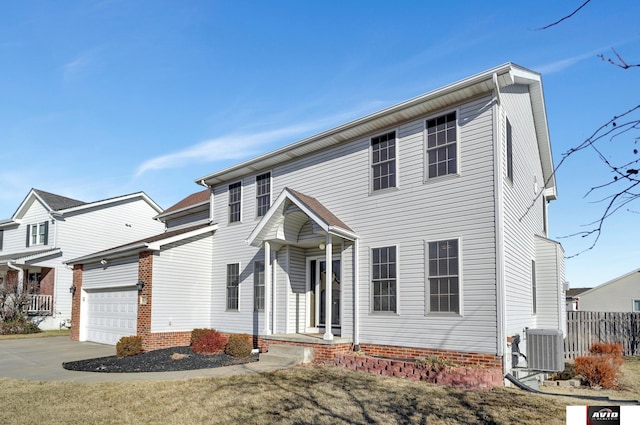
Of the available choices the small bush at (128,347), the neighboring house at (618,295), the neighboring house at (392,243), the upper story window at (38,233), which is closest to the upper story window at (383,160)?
the neighboring house at (392,243)

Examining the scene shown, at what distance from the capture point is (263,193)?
663 inches

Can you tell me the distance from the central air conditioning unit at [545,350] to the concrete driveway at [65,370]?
5958 millimetres

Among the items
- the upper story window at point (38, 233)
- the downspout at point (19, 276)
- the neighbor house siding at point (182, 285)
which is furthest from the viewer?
the upper story window at point (38, 233)

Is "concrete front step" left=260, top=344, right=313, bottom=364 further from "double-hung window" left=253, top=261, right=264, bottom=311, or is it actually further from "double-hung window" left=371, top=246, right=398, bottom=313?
"double-hung window" left=253, top=261, right=264, bottom=311

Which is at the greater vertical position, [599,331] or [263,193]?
[263,193]

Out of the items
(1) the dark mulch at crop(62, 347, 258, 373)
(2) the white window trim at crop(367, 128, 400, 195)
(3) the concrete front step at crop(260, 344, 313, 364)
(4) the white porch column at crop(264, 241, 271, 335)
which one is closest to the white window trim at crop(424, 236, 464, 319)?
(2) the white window trim at crop(367, 128, 400, 195)

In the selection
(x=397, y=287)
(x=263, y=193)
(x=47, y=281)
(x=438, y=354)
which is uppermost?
(x=263, y=193)

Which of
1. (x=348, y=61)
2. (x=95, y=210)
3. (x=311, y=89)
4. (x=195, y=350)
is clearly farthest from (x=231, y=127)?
(x=95, y=210)

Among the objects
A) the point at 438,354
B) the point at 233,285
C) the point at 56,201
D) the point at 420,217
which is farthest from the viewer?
the point at 56,201

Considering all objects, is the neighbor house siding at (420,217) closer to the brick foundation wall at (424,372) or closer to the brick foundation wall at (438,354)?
the brick foundation wall at (438,354)

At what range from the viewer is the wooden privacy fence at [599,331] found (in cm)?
1672

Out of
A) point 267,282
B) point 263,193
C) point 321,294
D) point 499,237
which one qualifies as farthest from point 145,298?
point 499,237

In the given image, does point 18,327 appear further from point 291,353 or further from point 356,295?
point 356,295

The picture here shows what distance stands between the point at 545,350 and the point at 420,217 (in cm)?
420
